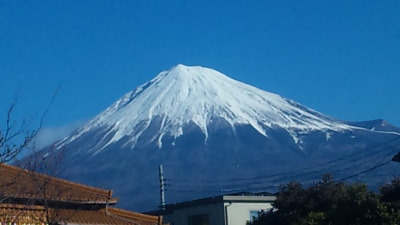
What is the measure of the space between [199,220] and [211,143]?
106 meters

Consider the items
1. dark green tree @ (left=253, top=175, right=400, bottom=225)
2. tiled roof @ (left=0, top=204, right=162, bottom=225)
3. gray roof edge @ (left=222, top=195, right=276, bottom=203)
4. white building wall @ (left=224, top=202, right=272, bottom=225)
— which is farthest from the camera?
gray roof edge @ (left=222, top=195, right=276, bottom=203)

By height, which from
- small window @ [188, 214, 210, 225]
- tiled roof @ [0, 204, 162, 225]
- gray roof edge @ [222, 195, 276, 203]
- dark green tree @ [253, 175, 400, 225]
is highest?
gray roof edge @ [222, 195, 276, 203]

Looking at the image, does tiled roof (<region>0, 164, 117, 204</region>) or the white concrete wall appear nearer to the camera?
tiled roof (<region>0, 164, 117, 204</region>)

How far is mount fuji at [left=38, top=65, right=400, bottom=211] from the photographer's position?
117m

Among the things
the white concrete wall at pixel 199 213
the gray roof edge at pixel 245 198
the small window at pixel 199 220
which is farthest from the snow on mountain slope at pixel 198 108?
the gray roof edge at pixel 245 198

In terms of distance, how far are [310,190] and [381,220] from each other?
27.4 feet

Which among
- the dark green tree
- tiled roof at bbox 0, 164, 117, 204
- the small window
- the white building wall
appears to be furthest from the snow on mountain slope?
tiled roof at bbox 0, 164, 117, 204

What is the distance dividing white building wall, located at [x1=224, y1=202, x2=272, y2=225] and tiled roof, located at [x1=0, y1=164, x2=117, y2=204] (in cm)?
1871

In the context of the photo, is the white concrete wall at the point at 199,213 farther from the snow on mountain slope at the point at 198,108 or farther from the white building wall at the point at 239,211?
the snow on mountain slope at the point at 198,108

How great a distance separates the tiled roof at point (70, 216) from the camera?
496 inches

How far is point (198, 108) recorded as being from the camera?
165 meters

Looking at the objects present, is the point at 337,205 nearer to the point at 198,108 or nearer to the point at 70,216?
the point at 70,216

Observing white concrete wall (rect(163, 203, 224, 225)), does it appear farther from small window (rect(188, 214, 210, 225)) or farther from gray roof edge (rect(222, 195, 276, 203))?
gray roof edge (rect(222, 195, 276, 203))

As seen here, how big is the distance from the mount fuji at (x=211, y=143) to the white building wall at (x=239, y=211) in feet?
205
